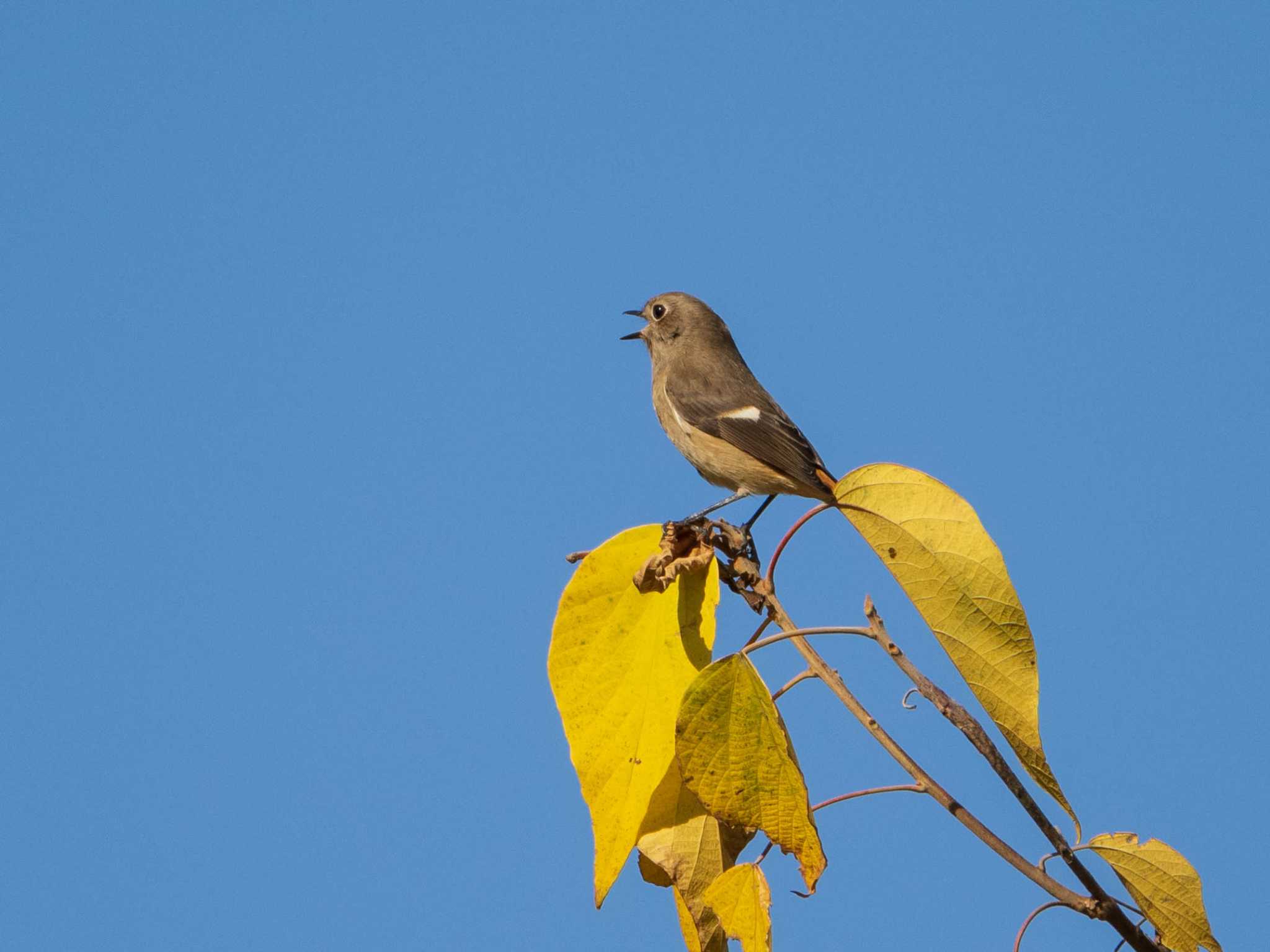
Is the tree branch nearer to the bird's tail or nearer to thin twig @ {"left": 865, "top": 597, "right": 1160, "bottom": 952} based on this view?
thin twig @ {"left": 865, "top": 597, "right": 1160, "bottom": 952}

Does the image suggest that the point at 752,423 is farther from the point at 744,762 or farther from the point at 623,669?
the point at 744,762

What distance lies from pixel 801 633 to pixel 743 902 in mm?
456

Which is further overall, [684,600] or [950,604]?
[684,600]

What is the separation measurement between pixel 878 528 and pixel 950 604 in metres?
0.21

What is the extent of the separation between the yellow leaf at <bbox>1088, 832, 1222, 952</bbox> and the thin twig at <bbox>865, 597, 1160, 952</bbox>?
287 millimetres

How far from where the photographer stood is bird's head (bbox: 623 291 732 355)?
636 centimetres

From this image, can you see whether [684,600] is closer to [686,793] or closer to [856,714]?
[686,793]

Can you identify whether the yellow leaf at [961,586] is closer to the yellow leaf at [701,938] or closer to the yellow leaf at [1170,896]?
the yellow leaf at [1170,896]

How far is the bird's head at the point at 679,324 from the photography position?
6.36 metres

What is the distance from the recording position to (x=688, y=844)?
7.54 ft

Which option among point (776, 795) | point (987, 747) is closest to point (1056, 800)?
point (987, 747)

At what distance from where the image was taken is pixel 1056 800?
1.93m

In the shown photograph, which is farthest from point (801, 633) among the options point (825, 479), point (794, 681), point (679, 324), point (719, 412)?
point (679, 324)

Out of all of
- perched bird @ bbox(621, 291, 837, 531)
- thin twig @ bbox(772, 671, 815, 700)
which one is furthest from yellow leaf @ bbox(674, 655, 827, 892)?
perched bird @ bbox(621, 291, 837, 531)
